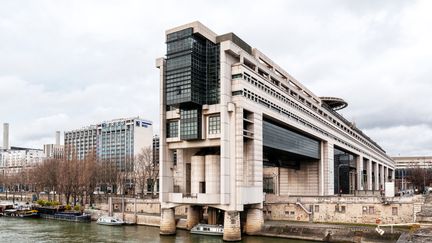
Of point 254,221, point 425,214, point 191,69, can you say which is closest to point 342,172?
point 254,221

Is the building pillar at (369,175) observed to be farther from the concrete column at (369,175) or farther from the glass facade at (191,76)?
the glass facade at (191,76)

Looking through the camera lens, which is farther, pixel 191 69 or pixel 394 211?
pixel 191 69

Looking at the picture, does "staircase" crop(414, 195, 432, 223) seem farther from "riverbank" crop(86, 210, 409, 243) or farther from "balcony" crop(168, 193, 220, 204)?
"balcony" crop(168, 193, 220, 204)

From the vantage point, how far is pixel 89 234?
69.5 metres

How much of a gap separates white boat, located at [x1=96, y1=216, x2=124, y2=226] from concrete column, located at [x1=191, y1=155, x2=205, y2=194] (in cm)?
1941

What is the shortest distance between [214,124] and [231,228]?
16.6 meters

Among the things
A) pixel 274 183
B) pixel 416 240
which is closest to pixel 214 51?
pixel 416 240

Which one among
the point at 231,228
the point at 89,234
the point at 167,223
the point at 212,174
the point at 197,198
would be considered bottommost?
the point at 89,234

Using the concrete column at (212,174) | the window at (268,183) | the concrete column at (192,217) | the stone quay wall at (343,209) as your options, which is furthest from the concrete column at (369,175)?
the concrete column at (212,174)

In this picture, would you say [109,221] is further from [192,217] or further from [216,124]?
[216,124]

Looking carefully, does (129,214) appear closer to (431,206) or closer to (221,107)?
(221,107)

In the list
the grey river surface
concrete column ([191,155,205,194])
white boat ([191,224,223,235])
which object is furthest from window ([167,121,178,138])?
the grey river surface

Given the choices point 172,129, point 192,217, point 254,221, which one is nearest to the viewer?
point 254,221

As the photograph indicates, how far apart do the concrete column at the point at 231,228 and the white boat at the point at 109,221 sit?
87.3 feet
